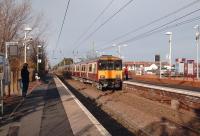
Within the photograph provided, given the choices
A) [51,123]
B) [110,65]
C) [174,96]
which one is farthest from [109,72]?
[51,123]

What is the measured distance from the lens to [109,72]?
36875 mm

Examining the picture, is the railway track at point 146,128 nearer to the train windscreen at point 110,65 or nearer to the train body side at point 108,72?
the train body side at point 108,72

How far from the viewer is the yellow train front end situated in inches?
1441

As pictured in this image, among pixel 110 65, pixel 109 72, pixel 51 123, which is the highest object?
pixel 110 65

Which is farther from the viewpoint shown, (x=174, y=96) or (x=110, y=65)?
(x=110, y=65)

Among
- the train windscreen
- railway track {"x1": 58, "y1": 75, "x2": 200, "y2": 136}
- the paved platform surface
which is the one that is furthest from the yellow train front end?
the paved platform surface

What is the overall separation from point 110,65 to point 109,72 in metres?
0.63

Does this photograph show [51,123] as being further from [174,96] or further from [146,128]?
[174,96]

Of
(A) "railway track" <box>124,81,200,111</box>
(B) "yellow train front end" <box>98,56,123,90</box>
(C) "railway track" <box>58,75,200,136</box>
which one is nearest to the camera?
(C) "railway track" <box>58,75,200,136</box>

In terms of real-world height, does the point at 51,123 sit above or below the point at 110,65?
below

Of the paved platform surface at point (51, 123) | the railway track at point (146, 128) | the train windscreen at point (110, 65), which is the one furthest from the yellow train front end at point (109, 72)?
the paved platform surface at point (51, 123)

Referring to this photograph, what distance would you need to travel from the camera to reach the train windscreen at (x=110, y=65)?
121 ft

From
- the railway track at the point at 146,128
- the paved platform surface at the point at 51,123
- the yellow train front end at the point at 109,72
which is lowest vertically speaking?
the railway track at the point at 146,128

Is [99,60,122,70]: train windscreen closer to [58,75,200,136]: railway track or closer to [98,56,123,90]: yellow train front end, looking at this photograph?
[98,56,123,90]: yellow train front end
